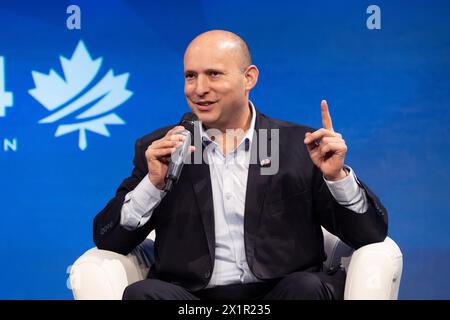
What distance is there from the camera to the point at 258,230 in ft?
8.39

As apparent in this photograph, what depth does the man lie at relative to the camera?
2498 millimetres

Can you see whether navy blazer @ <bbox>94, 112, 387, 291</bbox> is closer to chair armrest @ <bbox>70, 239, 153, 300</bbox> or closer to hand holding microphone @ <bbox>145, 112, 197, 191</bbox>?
chair armrest @ <bbox>70, 239, 153, 300</bbox>

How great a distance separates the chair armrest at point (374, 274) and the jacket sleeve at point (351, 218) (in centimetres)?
5

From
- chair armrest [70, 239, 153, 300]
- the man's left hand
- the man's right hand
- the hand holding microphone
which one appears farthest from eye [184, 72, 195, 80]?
chair armrest [70, 239, 153, 300]

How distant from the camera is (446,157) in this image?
138 inches

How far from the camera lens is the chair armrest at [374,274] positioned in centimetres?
239

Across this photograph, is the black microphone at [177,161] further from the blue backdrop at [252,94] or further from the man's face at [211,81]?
the blue backdrop at [252,94]

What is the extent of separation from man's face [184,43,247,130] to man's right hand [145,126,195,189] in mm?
222

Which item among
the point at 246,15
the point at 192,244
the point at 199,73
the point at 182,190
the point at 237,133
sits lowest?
the point at 192,244

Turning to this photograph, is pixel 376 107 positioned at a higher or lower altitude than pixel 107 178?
higher

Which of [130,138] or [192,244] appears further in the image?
[130,138]

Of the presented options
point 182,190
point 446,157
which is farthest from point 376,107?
point 182,190

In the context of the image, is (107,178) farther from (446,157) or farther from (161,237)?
(446,157)

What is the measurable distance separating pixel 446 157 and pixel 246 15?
3.73 feet
